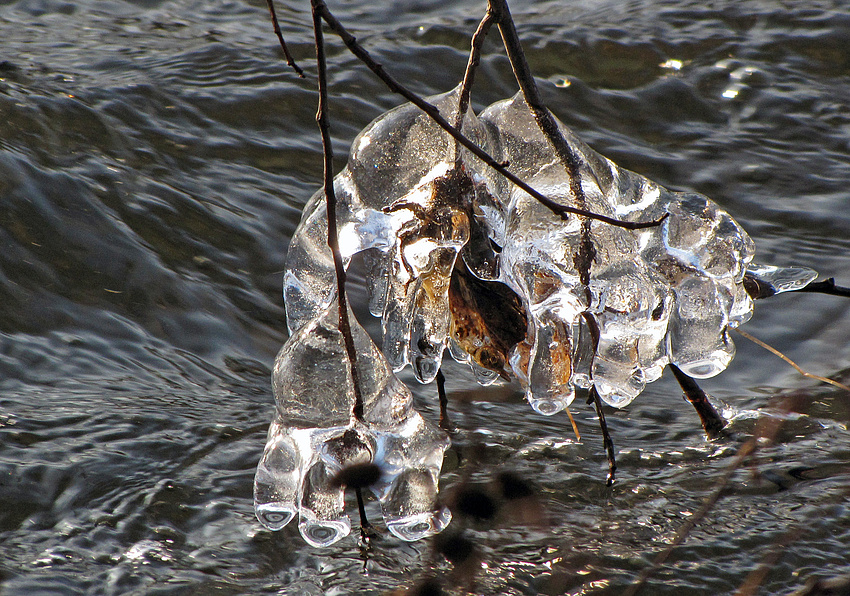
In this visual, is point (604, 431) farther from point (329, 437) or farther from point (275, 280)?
point (275, 280)

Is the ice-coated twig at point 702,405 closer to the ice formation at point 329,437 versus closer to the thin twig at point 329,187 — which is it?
the ice formation at point 329,437

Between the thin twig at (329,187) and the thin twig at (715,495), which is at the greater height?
the thin twig at (329,187)

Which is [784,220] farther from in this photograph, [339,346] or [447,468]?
[339,346]

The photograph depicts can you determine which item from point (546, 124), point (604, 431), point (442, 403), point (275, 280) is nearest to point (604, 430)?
point (604, 431)

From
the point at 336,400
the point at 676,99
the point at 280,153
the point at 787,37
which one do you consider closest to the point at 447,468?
the point at 336,400

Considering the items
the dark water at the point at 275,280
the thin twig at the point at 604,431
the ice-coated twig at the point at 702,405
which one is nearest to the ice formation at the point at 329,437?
the dark water at the point at 275,280

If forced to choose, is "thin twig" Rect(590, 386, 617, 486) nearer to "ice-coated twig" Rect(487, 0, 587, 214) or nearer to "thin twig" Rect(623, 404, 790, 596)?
"thin twig" Rect(623, 404, 790, 596)
